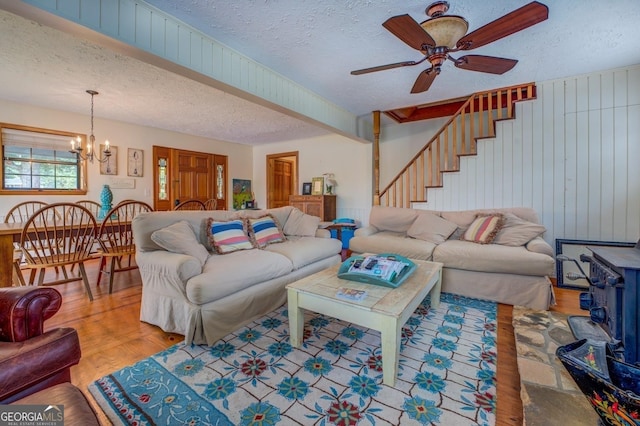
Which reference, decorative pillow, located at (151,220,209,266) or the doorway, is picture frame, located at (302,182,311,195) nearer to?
the doorway

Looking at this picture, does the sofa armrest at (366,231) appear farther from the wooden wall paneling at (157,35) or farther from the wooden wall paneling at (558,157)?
the wooden wall paneling at (157,35)

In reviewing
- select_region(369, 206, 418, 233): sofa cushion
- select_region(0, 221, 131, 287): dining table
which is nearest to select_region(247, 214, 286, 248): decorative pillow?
select_region(369, 206, 418, 233): sofa cushion

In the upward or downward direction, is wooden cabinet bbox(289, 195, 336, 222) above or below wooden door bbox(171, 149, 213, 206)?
below

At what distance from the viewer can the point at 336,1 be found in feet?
6.29

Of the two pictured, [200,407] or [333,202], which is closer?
[200,407]

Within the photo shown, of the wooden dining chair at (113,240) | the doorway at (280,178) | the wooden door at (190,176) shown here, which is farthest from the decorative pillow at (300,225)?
the wooden door at (190,176)

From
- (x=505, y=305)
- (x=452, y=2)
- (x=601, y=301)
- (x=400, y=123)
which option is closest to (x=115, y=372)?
(x=601, y=301)

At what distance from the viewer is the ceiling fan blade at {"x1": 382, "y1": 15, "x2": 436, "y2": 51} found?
1.77 metres

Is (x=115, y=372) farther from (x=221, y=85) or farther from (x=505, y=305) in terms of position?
(x=505, y=305)

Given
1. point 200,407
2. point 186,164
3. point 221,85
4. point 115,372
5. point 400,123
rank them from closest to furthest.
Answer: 1. point 200,407
2. point 115,372
3. point 221,85
4. point 400,123
5. point 186,164

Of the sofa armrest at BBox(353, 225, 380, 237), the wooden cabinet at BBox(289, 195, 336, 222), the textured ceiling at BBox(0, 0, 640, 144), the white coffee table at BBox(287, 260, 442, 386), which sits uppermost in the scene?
the textured ceiling at BBox(0, 0, 640, 144)

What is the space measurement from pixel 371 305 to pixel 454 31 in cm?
206

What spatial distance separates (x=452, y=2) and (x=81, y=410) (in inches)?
111

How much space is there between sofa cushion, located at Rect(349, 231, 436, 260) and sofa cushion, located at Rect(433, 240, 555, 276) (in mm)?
128
